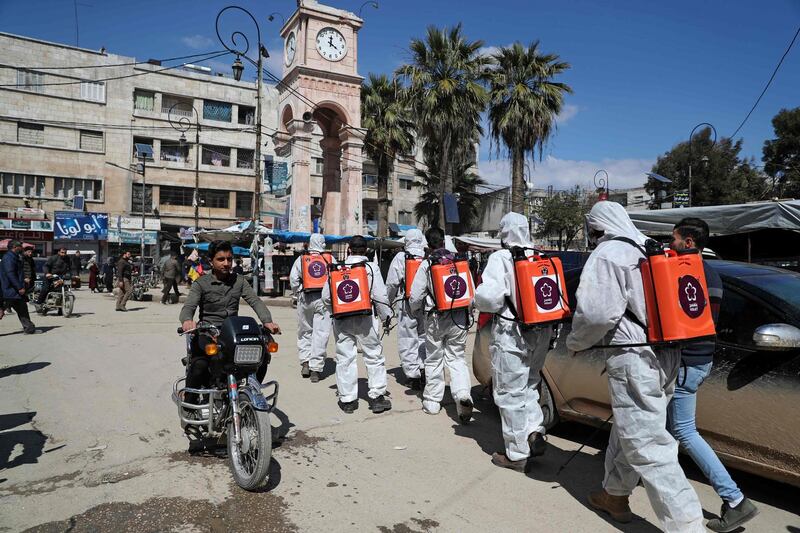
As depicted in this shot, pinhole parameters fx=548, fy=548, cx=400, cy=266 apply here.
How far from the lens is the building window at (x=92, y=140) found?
36.4m

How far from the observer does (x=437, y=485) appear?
3.97 m

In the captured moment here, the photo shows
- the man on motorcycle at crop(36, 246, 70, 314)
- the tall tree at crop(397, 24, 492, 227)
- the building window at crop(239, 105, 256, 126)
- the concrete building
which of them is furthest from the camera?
the building window at crop(239, 105, 256, 126)

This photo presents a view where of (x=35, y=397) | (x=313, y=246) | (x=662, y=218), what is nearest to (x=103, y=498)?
(x=35, y=397)

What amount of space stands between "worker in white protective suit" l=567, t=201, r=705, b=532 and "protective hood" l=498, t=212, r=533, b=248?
1.12 meters

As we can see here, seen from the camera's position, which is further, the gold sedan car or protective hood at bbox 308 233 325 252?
protective hood at bbox 308 233 325 252

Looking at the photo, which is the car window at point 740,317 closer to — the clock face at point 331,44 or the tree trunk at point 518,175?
the tree trunk at point 518,175

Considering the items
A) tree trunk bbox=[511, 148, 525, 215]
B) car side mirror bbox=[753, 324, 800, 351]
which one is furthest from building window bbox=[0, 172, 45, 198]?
car side mirror bbox=[753, 324, 800, 351]

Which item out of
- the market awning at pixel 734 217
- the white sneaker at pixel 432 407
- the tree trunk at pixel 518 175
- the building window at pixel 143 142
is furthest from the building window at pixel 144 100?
the white sneaker at pixel 432 407

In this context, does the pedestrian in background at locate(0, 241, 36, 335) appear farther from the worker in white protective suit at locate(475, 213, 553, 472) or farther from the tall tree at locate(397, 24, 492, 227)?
the tall tree at locate(397, 24, 492, 227)

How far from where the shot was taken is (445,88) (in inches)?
853

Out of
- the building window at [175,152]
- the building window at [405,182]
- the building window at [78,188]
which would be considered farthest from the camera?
the building window at [405,182]

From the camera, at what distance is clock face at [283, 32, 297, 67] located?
23.0 meters

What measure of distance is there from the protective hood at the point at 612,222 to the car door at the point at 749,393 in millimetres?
1059

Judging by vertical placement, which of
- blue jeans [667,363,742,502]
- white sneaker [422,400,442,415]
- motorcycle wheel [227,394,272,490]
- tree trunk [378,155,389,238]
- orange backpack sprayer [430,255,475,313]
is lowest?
white sneaker [422,400,442,415]
